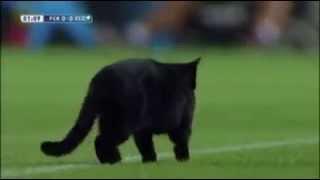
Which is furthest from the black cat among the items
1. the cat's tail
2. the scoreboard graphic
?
the scoreboard graphic

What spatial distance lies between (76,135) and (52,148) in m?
0.06

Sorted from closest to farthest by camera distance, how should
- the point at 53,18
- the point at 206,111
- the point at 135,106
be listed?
the point at 135,106 → the point at 53,18 → the point at 206,111

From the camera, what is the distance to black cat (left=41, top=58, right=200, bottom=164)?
7.33 feet

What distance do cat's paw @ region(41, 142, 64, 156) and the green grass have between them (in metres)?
0.02

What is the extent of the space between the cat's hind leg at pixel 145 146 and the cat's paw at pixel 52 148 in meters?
0.16

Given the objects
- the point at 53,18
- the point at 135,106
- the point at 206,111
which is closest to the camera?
the point at 135,106

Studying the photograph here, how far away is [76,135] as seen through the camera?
2.33 m

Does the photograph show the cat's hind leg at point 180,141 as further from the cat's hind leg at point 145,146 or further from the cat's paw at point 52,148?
the cat's paw at point 52,148

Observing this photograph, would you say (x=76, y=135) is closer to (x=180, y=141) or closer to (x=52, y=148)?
(x=52, y=148)

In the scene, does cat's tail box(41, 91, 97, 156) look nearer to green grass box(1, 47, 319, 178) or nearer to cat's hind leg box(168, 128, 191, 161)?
green grass box(1, 47, 319, 178)

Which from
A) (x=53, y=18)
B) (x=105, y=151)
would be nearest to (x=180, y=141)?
(x=105, y=151)

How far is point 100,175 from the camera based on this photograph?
258 centimetres

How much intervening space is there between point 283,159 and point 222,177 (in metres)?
0.18

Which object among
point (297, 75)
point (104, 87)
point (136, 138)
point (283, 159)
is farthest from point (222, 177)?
point (297, 75)
